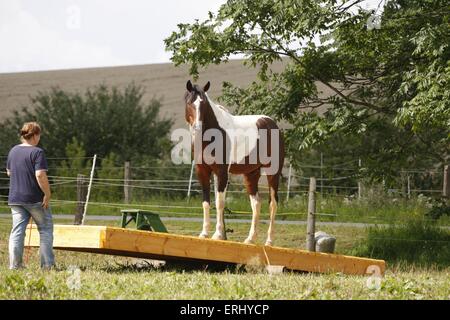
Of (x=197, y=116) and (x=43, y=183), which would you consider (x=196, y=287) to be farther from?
(x=197, y=116)

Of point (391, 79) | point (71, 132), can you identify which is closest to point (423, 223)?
point (391, 79)

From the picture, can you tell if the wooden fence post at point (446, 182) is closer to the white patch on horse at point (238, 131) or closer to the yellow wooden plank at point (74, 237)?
the white patch on horse at point (238, 131)

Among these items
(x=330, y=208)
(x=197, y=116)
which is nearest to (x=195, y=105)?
(x=197, y=116)

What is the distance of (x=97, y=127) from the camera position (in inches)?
1209

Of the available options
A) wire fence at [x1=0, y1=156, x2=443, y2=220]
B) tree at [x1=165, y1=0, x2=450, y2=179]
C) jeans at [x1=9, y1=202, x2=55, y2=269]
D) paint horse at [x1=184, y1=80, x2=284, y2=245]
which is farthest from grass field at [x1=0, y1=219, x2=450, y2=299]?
wire fence at [x1=0, y1=156, x2=443, y2=220]

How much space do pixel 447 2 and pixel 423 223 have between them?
482cm

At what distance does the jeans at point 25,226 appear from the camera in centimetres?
917

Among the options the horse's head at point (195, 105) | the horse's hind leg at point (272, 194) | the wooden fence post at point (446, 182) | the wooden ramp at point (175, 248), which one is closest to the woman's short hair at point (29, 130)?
the wooden ramp at point (175, 248)

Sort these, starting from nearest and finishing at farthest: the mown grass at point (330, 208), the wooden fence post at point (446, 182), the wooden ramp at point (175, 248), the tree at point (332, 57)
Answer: the wooden ramp at point (175, 248)
the tree at point (332, 57)
the mown grass at point (330, 208)
the wooden fence post at point (446, 182)

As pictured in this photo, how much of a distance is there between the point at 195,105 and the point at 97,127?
2140 cm

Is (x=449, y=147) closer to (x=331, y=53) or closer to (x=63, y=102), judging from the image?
(x=331, y=53)

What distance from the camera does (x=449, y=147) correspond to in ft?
58.1

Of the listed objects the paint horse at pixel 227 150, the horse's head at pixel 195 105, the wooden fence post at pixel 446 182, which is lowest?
the wooden fence post at pixel 446 182

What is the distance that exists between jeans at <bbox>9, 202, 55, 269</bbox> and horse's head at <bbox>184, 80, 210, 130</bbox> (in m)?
1.98
